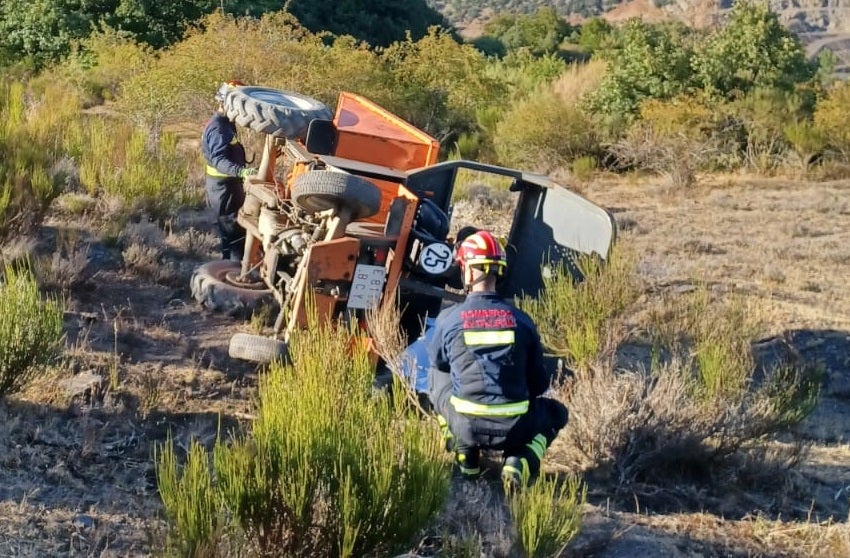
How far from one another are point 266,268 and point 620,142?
438 inches

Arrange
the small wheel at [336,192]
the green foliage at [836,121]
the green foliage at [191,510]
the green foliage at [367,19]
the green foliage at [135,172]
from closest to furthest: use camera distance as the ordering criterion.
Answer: the green foliage at [191,510] → the small wheel at [336,192] → the green foliage at [135,172] → the green foliage at [836,121] → the green foliage at [367,19]

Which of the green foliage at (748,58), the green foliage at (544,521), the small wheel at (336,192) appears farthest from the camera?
the green foliage at (748,58)

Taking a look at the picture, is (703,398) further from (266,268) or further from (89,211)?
(89,211)

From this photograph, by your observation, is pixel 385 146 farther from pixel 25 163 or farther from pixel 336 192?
pixel 25 163

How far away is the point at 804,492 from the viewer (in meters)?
5.38

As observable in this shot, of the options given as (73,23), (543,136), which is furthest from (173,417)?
(73,23)

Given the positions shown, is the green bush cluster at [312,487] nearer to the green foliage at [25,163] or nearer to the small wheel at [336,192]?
the small wheel at [336,192]

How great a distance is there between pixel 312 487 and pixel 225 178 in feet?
16.9

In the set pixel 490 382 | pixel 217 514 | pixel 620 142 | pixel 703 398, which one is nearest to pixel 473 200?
pixel 620 142

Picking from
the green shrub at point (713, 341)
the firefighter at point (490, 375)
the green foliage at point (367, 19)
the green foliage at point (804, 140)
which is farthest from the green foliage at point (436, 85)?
the firefighter at point (490, 375)

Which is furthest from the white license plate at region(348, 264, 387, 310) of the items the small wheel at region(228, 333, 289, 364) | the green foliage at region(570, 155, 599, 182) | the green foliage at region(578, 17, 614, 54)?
the green foliage at region(578, 17, 614, 54)

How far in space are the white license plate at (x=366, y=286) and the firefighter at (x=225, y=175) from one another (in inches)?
93.0

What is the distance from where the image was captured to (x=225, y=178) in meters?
8.20

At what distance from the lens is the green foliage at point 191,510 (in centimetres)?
324
